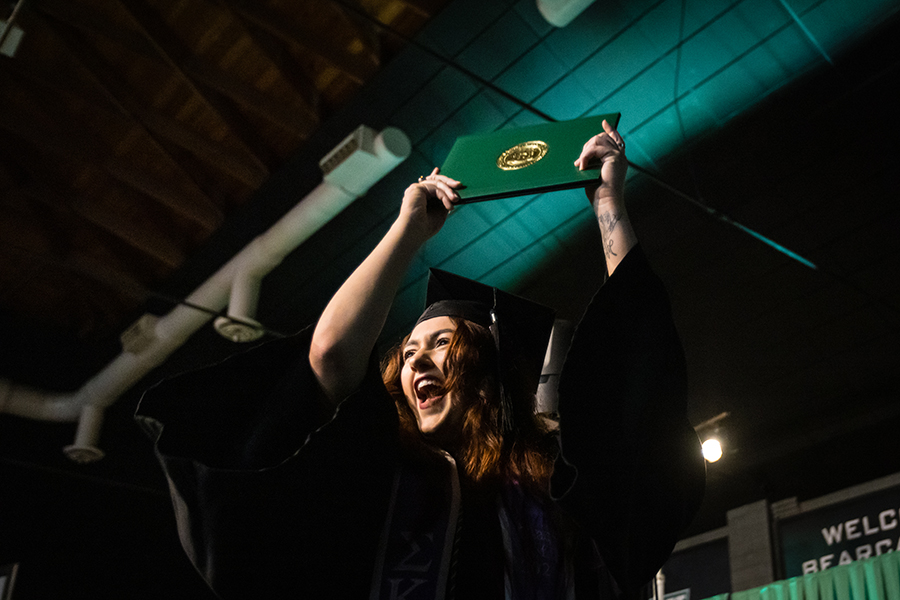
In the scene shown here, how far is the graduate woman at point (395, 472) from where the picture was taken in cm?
115

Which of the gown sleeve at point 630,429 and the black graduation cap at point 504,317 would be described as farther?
the black graduation cap at point 504,317

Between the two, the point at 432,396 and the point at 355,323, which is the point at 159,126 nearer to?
the point at 432,396

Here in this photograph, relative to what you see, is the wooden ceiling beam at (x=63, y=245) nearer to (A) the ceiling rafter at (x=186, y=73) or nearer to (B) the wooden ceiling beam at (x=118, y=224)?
(B) the wooden ceiling beam at (x=118, y=224)

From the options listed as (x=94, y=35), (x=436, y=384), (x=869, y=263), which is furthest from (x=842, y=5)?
(x=94, y=35)

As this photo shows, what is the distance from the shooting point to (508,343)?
5.39 ft

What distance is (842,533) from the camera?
6.39 metres

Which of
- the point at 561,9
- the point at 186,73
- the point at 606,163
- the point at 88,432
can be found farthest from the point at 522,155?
the point at 88,432

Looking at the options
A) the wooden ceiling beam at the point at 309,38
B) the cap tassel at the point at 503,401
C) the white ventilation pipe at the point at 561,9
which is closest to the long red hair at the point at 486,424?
the cap tassel at the point at 503,401

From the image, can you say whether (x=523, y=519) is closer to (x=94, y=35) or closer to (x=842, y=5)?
(x=842, y=5)

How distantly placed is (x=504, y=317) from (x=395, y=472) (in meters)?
0.50

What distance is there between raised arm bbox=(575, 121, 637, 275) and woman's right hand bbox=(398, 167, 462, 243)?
0.70 feet

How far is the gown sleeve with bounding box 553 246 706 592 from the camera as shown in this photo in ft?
3.79

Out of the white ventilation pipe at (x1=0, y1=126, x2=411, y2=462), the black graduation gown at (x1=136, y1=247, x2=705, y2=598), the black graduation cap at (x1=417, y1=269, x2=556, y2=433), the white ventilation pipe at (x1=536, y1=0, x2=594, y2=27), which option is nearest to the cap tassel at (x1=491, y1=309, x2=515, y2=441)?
the black graduation cap at (x1=417, y1=269, x2=556, y2=433)

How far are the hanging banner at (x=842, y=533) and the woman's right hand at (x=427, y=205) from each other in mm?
5362
